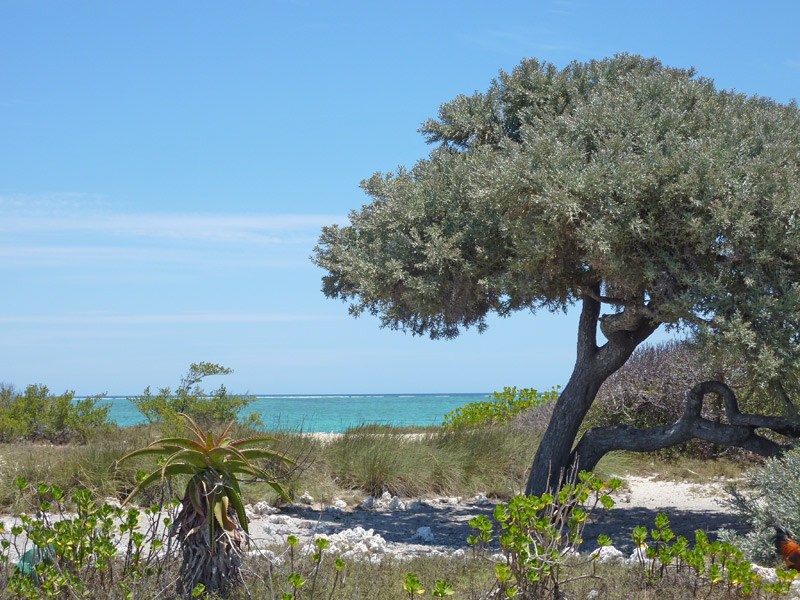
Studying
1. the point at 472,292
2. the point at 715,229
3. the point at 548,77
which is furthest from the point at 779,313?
the point at 548,77

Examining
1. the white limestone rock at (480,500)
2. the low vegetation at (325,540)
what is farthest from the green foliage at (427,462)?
the white limestone rock at (480,500)

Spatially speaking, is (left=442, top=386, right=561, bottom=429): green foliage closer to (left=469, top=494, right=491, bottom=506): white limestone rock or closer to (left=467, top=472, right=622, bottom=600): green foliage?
(left=469, top=494, right=491, bottom=506): white limestone rock

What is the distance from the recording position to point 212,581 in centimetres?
436

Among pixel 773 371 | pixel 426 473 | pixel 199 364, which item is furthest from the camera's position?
pixel 199 364

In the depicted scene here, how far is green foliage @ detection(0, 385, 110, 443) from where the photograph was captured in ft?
49.5

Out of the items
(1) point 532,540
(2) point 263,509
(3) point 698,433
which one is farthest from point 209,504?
(3) point 698,433

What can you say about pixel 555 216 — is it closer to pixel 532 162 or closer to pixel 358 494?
pixel 532 162

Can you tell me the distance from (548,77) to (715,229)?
3.51 metres

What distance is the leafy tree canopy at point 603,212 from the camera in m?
6.84

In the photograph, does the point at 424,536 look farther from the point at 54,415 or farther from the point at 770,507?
the point at 54,415

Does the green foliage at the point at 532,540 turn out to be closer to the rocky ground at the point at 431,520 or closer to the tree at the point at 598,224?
the tree at the point at 598,224

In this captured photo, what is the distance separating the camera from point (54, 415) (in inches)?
597

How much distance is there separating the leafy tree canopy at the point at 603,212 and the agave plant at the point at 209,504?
4.04 m

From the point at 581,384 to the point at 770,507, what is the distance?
287 cm
